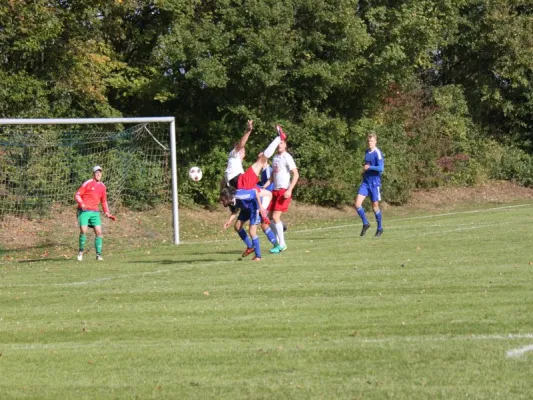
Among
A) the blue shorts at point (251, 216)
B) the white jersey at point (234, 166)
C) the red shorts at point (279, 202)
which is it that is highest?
the white jersey at point (234, 166)

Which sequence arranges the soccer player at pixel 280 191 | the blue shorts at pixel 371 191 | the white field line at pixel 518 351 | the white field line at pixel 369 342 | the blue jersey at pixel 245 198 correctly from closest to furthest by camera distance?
the white field line at pixel 518 351 → the white field line at pixel 369 342 → the blue jersey at pixel 245 198 → the soccer player at pixel 280 191 → the blue shorts at pixel 371 191

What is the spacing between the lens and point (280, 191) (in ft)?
61.7

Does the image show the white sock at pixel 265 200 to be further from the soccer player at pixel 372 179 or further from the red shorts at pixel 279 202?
the soccer player at pixel 372 179

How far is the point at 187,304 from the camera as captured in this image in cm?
1194

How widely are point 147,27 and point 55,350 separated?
79.5 feet

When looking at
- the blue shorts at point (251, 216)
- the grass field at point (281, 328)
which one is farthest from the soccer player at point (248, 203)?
the grass field at point (281, 328)

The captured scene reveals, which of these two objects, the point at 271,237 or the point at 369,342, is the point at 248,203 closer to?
the point at 271,237

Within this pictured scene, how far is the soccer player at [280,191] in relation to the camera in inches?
734

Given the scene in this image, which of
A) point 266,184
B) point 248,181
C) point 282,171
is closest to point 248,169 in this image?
point 248,181

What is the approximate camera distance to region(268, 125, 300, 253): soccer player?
18.6 metres

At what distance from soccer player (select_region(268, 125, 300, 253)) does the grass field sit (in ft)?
3.69

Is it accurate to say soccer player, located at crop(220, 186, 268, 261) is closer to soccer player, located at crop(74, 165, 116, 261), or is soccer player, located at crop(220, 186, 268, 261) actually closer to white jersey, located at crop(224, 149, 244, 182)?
white jersey, located at crop(224, 149, 244, 182)

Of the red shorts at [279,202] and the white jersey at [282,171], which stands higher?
the white jersey at [282,171]

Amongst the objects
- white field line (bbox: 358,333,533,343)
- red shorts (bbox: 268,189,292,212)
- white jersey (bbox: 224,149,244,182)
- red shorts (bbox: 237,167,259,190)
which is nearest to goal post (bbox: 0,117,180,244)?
white jersey (bbox: 224,149,244,182)
